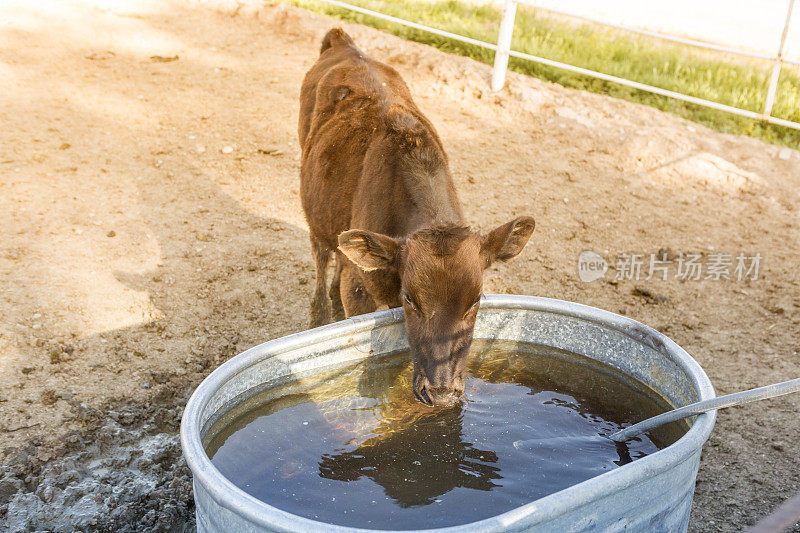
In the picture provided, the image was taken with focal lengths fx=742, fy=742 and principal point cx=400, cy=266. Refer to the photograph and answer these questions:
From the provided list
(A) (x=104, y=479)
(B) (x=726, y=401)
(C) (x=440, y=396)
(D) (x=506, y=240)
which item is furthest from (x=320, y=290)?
(B) (x=726, y=401)

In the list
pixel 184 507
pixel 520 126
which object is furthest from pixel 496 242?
pixel 520 126

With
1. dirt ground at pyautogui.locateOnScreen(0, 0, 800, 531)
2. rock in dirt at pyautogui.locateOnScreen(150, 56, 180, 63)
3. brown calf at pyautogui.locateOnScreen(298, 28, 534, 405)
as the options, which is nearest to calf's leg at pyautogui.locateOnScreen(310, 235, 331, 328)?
brown calf at pyautogui.locateOnScreen(298, 28, 534, 405)

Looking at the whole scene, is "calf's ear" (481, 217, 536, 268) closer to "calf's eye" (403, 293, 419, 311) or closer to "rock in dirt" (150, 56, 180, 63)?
"calf's eye" (403, 293, 419, 311)

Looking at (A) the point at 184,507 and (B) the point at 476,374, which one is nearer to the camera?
(A) the point at 184,507

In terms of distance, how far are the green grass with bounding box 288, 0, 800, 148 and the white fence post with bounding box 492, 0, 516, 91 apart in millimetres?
707

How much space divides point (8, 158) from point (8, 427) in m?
3.31

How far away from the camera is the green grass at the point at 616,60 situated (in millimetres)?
8312

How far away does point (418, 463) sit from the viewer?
110 inches

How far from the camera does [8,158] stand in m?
6.04

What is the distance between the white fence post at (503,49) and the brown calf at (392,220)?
11.0 feet

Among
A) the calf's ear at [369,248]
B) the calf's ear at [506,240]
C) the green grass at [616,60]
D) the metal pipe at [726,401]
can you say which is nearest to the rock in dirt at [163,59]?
the green grass at [616,60]

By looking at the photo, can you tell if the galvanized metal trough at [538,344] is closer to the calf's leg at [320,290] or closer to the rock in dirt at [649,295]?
the calf's leg at [320,290]

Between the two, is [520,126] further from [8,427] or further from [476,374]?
[8,427]

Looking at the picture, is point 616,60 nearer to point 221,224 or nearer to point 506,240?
point 221,224
